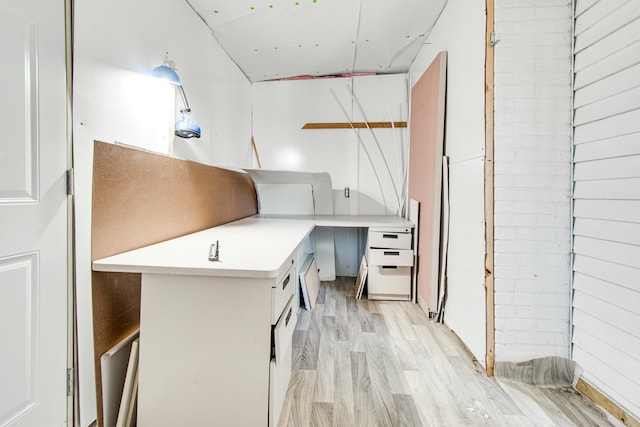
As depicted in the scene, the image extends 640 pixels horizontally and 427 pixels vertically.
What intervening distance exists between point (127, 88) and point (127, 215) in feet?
2.07

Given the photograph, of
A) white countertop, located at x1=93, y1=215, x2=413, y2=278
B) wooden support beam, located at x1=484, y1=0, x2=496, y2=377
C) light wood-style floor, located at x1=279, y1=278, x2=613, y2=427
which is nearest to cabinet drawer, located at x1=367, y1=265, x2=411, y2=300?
light wood-style floor, located at x1=279, y1=278, x2=613, y2=427

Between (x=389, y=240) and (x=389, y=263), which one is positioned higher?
(x=389, y=240)

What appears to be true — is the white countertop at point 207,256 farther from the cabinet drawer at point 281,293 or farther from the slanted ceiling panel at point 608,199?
the slanted ceiling panel at point 608,199

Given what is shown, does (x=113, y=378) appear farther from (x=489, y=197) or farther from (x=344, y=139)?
(x=344, y=139)

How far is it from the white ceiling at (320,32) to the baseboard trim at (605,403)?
2524mm

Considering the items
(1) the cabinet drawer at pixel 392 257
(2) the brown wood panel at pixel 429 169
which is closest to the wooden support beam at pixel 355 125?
(2) the brown wood panel at pixel 429 169

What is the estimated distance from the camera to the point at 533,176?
4.77 ft

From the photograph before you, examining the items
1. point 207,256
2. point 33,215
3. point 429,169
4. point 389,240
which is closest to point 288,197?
point 389,240

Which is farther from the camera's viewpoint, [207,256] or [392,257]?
[392,257]

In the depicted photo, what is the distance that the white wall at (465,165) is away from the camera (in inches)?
61.7

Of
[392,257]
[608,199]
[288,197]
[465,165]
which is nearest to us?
[608,199]

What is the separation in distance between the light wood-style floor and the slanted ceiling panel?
27cm

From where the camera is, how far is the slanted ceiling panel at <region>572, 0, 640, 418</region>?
115 cm

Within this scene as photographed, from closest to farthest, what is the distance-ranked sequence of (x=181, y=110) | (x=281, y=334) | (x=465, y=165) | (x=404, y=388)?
(x=281, y=334)
(x=404, y=388)
(x=181, y=110)
(x=465, y=165)
